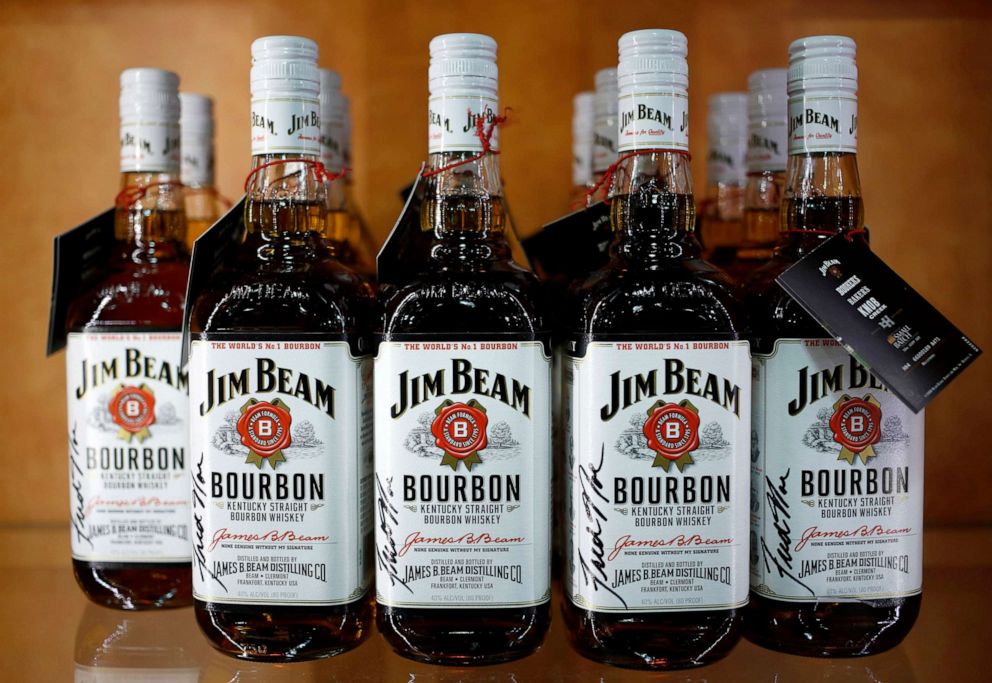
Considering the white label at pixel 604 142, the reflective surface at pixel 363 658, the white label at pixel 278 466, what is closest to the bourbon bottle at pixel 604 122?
the white label at pixel 604 142

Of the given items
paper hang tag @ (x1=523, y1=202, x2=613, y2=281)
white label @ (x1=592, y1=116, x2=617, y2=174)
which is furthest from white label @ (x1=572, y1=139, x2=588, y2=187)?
paper hang tag @ (x1=523, y1=202, x2=613, y2=281)

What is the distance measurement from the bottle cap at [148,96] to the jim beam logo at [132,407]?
1.03 feet

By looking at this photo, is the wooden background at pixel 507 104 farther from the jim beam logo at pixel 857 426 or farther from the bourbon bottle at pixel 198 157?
the jim beam logo at pixel 857 426

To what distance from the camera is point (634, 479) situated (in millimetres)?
936

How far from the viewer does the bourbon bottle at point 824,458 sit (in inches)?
38.0

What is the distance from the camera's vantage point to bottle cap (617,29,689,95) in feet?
2.98

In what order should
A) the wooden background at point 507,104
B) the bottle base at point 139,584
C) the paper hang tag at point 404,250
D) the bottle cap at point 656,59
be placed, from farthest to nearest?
the wooden background at point 507,104, the bottle base at point 139,584, the paper hang tag at point 404,250, the bottle cap at point 656,59

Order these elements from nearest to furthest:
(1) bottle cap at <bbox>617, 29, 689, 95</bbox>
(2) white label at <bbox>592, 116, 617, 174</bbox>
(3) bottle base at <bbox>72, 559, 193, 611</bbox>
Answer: (1) bottle cap at <bbox>617, 29, 689, 95</bbox> < (3) bottle base at <bbox>72, 559, 193, 611</bbox> < (2) white label at <bbox>592, 116, 617, 174</bbox>

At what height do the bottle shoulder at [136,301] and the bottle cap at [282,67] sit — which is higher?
the bottle cap at [282,67]

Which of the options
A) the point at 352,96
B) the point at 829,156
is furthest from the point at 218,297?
the point at 829,156

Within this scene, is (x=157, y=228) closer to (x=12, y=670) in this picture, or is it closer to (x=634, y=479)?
Answer: (x=12, y=670)

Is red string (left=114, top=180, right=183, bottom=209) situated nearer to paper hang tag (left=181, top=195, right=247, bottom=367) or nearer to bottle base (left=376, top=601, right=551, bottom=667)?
paper hang tag (left=181, top=195, right=247, bottom=367)

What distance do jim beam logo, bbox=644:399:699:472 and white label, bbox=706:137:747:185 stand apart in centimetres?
46

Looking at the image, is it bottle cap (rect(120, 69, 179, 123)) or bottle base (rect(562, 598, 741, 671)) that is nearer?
bottle base (rect(562, 598, 741, 671))
